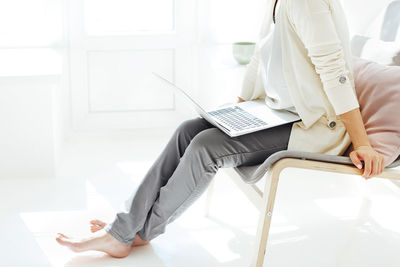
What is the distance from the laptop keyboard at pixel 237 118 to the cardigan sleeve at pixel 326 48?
260 mm

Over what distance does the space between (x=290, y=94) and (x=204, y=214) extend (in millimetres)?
755

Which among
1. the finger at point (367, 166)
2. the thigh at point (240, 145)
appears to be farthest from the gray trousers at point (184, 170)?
the finger at point (367, 166)

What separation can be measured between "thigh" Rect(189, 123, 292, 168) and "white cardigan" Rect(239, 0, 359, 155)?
1.8 inches

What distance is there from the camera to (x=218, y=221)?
2.43m

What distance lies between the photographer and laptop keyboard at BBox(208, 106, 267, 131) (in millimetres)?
1952

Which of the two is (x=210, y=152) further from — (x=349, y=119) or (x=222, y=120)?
(x=349, y=119)

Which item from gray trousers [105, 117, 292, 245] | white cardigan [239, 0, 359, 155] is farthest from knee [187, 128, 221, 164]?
white cardigan [239, 0, 359, 155]

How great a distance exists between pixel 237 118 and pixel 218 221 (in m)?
0.55

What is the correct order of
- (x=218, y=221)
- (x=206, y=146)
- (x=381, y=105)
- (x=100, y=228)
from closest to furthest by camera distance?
1. (x=206, y=146)
2. (x=381, y=105)
3. (x=100, y=228)
4. (x=218, y=221)

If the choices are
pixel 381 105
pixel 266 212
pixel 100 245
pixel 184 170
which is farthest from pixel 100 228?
pixel 381 105

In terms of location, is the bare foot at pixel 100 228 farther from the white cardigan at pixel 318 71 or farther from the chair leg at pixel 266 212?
the white cardigan at pixel 318 71

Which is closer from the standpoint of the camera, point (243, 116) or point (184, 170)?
point (184, 170)

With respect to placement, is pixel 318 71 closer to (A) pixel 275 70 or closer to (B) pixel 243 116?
(A) pixel 275 70

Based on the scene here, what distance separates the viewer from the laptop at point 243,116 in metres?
1.90
